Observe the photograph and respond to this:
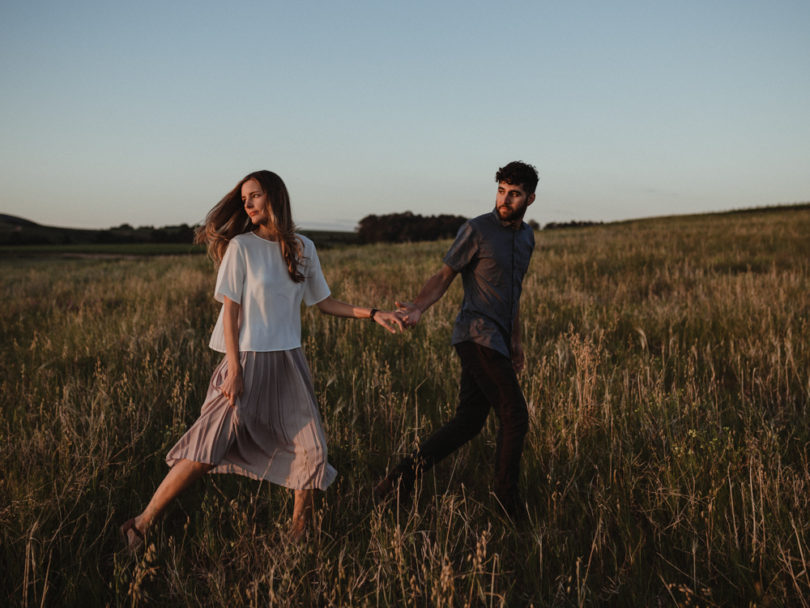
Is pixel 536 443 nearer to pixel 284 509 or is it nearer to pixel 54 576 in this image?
pixel 284 509

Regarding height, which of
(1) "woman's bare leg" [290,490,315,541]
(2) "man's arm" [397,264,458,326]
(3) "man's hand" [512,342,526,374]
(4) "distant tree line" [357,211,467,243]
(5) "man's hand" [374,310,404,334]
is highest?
(4) "distant tree line" [357,211,467,243]

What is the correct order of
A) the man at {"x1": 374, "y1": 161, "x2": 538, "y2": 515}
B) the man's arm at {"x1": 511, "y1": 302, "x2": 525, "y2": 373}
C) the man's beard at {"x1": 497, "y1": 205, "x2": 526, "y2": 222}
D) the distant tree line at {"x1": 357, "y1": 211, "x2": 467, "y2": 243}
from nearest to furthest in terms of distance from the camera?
the man at {"x1": 374, "y1": 161, "x2": 538, "y2": 515} → the man's beard at {"x1": 497, "y1": 205, "x2": 526, "y2": 222} → the man's arm at {"x1": 511, "y1": 302, "x2": 525, "y2": 373} → the distant tree line at {"x1": 357, "y1": 211, "x2": 467, "y2": 243}

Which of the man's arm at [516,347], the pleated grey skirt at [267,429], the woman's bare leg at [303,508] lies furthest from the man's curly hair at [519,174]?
the woman's bare leg at [303,508]

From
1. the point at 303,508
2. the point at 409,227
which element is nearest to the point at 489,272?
the point at 303,508

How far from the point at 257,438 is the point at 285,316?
2.17 feet

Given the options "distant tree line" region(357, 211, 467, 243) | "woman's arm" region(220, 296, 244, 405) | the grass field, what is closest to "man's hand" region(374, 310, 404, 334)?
the grass field

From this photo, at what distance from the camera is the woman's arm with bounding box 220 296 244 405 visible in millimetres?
2451

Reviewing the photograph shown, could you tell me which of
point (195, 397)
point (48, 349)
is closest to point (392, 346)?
point (195, 397)

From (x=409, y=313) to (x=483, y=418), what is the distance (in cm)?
74

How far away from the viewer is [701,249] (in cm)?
1555

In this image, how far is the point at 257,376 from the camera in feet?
8.38

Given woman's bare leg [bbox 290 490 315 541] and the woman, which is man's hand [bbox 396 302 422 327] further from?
woman's bare leg [bbox 290 490 315 541]

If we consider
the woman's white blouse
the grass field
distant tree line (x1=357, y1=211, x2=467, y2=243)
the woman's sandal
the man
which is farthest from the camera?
distant tree line (x1=357, y1=211, x2=467, y2=243)

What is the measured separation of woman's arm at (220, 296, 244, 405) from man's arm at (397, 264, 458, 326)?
36.3 inches
